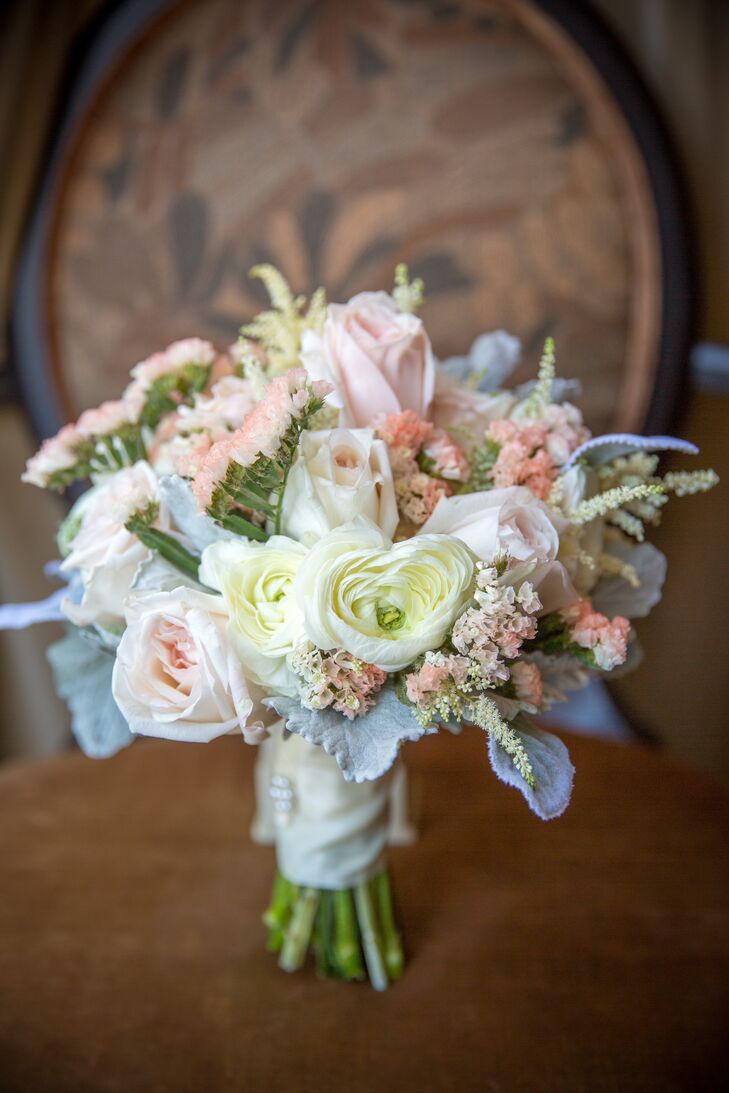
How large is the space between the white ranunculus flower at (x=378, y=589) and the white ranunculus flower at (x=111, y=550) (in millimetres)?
177

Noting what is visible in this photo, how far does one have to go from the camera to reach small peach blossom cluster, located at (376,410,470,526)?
2.33 feet

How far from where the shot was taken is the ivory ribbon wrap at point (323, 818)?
0.82 meters

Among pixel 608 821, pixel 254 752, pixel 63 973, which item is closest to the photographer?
pixel 63 973

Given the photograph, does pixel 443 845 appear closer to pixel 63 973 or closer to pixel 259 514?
pixel 63 973

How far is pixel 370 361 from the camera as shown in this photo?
731 mm

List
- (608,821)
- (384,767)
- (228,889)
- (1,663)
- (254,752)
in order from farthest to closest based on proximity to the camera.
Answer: (1,663), (254,752), (608,821), (228,889), (384,767)

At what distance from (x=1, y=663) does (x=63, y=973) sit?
113 cm

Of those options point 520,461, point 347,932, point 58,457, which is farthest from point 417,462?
point 347,932

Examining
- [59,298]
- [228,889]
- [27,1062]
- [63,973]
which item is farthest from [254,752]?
[59,298]

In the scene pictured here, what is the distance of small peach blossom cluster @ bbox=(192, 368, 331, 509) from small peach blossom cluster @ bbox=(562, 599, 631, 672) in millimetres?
259

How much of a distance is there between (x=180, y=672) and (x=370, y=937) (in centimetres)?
36

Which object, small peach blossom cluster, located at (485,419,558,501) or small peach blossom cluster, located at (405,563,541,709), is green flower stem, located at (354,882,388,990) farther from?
small peach blossom cluster, located at (485,419,558,501)

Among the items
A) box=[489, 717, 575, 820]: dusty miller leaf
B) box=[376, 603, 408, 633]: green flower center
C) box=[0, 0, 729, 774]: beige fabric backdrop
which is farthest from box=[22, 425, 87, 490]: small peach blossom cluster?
box=[0, 0, 729, 774]: beige fabric backdrop

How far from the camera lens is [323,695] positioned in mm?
639
